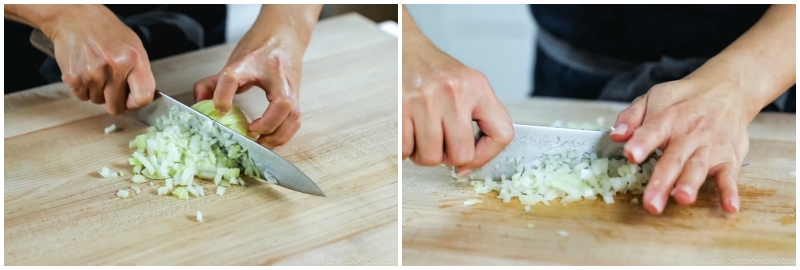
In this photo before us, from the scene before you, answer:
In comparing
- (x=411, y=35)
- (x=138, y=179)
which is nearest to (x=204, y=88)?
(x=138, y=179)

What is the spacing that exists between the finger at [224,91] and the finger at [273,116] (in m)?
0.05

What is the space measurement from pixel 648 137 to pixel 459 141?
11.0 inches

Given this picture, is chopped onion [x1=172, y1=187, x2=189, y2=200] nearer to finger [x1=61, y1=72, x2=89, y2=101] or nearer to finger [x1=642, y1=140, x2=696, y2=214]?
finger [x1=61, y1=72, x2=89, y2=101]

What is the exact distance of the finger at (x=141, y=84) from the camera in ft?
3.73

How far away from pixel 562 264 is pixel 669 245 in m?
0.15

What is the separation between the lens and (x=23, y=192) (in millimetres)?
1042

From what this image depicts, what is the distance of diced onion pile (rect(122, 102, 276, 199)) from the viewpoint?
104 cm

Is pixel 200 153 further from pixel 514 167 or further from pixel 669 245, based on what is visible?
pixel 669 245

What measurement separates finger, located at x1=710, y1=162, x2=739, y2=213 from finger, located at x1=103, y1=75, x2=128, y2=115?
967 mm

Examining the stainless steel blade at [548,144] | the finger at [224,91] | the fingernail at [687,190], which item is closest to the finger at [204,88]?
the finger at [224,91]

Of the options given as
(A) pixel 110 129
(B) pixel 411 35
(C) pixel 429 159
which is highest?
(B) pixel 411 35

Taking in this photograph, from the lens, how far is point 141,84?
114cm

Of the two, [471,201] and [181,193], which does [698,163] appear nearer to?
[471,201]

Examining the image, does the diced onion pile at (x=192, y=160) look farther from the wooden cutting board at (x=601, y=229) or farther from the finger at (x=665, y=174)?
the finger at (x=665, y=174)
